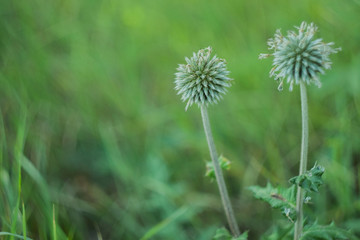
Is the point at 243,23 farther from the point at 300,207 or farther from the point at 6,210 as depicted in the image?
the point at 6,210

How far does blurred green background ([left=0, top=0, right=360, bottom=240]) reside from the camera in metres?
3.39

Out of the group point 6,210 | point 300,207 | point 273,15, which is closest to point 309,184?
point 300,207

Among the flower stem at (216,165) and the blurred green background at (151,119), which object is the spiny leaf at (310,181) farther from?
the blurred green background at (151,119)

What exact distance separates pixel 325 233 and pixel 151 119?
8.92 feet

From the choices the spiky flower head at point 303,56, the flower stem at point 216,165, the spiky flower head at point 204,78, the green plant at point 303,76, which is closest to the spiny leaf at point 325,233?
the green plant at point 303,76

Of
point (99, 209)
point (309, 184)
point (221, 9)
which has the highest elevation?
point (221, 9)

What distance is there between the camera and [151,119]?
4.42 meters

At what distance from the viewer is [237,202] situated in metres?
3.63

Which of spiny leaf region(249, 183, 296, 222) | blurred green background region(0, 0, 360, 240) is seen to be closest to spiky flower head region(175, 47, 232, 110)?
spiny leaf region(249, 183, 296, 222)

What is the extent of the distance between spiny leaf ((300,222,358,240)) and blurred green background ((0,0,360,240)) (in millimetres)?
973

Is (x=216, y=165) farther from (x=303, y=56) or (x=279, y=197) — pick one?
(x=303, y=56)

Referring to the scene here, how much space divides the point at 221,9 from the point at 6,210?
350cm

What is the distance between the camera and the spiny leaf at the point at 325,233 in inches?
79.0

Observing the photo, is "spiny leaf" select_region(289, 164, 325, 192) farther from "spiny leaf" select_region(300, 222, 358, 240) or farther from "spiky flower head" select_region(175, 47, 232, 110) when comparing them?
"spiky flower head" select_region(175, 47, 232, 110)
